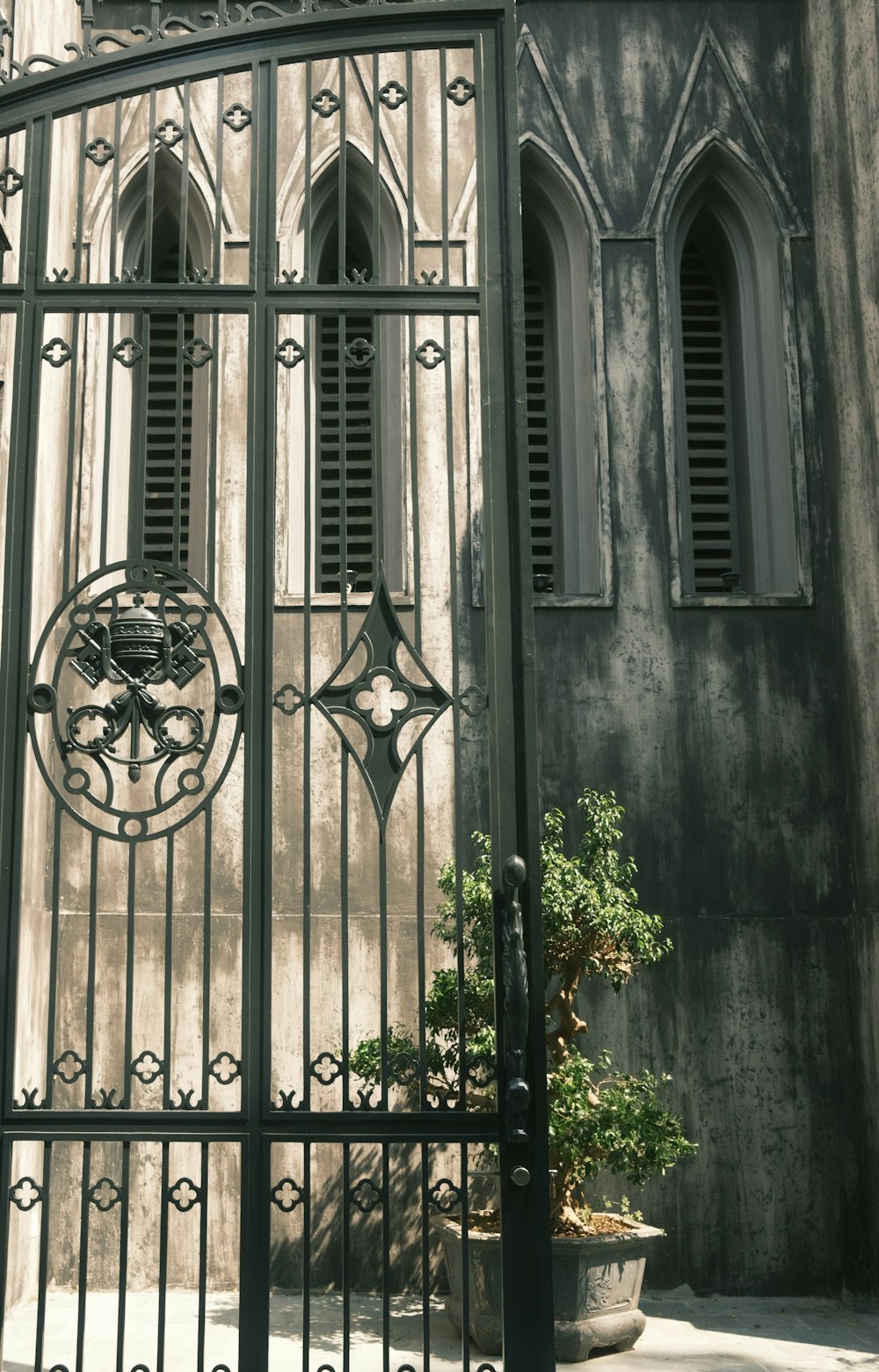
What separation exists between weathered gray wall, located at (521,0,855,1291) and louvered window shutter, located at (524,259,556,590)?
1.57 ft

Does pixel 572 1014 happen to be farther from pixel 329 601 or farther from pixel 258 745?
pixel 258 745

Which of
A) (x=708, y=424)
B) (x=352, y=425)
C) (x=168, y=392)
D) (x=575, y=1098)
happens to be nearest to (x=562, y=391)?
(x=708, y=424)

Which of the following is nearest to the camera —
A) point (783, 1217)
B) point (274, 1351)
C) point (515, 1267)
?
point (515, 1267)

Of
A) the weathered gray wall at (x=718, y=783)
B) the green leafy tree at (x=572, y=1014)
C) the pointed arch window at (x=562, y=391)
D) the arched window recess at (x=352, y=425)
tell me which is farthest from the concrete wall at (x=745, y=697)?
the arched window recess at (x=352, y=425)

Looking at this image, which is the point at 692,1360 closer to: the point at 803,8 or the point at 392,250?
the point at 392,250

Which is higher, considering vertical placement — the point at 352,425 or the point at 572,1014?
the point at 352,425

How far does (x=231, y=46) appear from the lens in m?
4.99

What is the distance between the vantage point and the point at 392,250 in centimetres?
932

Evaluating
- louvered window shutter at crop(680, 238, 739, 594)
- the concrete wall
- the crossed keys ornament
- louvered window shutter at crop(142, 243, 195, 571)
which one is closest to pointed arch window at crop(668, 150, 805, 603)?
louvered window shutter at crop(680, 238, 739, 594)

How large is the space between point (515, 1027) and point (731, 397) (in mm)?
6076

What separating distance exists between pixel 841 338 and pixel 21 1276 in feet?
22.1

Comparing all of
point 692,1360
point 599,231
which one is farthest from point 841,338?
point 692,1360

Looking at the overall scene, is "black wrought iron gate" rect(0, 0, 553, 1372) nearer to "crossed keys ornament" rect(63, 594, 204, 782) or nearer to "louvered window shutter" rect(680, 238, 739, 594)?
"crossed keys ornament" rect(63, 594, 204, 782)

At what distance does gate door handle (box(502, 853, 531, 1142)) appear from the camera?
13.8 feet
